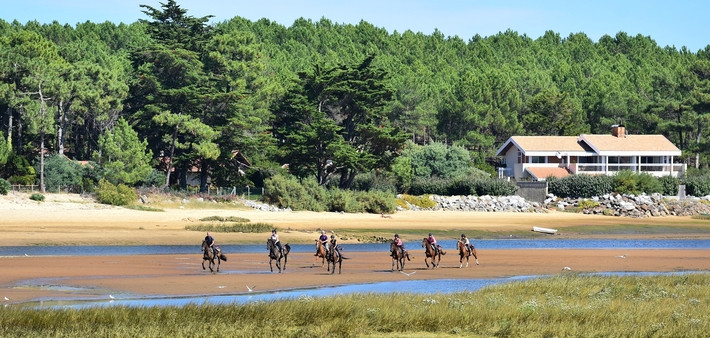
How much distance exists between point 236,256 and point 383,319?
21803 millimetres

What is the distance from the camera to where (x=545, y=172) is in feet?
318

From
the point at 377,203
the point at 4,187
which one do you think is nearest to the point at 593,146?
the point at 377,203

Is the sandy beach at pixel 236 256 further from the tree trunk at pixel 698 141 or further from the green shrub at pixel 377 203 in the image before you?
the tree trunk at pixel 698 141

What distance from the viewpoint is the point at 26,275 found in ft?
110

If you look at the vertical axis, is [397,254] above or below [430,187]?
below

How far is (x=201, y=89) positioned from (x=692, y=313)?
62.4 m

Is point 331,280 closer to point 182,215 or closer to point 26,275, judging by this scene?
point 26,275

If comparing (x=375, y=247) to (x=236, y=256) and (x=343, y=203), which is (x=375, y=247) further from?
(x=343, y=203)

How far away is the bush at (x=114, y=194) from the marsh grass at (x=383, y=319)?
4335 cm

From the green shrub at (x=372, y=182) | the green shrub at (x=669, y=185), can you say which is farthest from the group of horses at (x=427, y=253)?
the green shrub at (x=669, y=185)

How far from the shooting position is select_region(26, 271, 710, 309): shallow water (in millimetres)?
26656

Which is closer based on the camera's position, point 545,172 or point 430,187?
point 430,187

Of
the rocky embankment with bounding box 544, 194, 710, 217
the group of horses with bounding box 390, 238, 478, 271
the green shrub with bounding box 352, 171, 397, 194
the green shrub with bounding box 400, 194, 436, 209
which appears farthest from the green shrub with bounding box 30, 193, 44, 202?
the rocky embankment with bounding box 544, 194, 710, 217

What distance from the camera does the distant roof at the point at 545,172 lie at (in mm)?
95500
